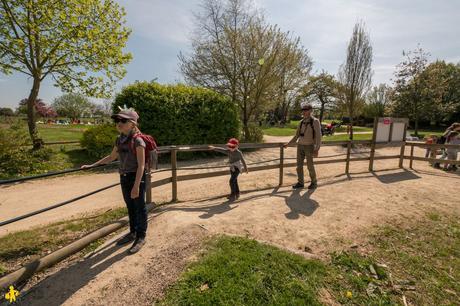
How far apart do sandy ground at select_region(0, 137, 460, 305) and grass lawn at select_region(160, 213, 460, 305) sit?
10.9 inches

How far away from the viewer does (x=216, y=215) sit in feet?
14.7

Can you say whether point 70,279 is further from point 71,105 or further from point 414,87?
point 71,105

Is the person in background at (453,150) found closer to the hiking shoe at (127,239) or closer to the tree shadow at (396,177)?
the tree shadow at (396,177)

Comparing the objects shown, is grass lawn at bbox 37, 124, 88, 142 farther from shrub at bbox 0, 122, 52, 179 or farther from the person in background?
the person in background

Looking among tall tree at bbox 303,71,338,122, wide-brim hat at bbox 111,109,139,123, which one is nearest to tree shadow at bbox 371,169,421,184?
wide-brim hat at bbox 111,109,139,123

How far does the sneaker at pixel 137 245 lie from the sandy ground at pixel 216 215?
0.08m

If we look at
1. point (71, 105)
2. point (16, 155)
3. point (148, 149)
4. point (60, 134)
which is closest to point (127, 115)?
point (148, 149)

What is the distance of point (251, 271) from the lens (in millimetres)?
2908

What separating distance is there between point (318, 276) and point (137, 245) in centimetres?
231

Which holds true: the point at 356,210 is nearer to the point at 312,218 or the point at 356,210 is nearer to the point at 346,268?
the point at 312,218

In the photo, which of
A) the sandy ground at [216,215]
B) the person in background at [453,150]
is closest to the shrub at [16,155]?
the sandy ground at [216,215]

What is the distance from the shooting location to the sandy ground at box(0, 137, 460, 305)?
8.94 ft

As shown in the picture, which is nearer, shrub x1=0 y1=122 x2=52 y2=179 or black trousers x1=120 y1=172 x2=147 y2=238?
black trousers x1=120 y1=172 x2=147 y2=238

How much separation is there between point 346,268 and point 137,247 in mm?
2713
